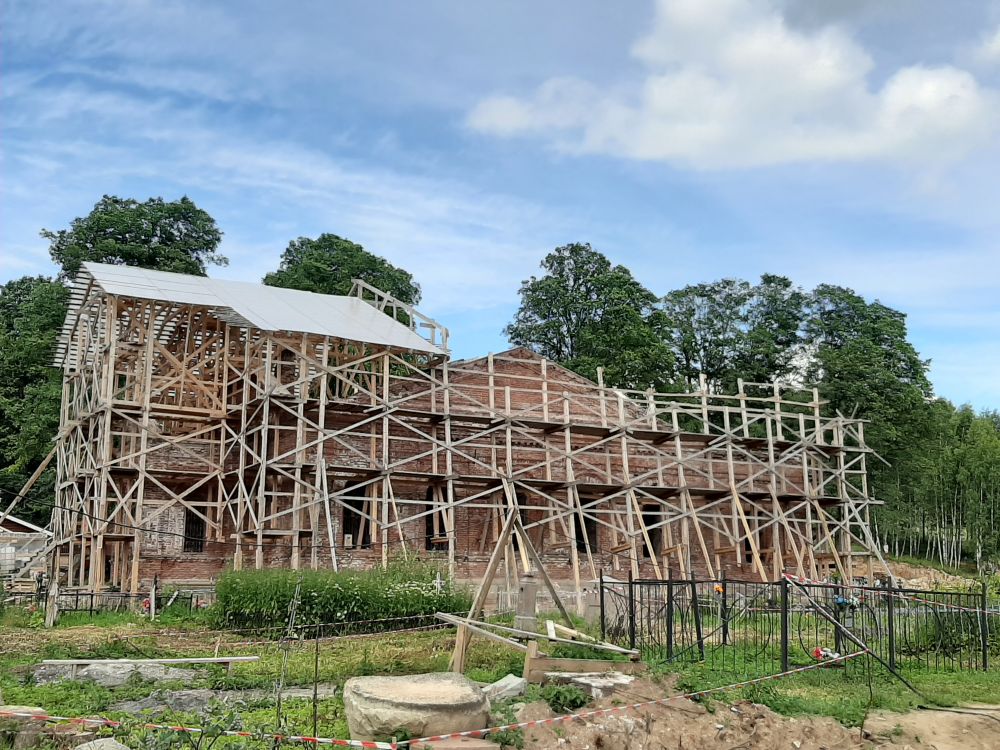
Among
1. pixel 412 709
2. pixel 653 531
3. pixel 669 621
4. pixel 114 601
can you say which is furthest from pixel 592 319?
pixel 412 709

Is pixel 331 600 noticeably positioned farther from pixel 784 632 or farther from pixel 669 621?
pixel 784 632

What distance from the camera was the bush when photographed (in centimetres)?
2019

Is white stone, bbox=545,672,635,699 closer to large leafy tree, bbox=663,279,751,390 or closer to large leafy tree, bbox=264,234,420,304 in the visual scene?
large leafy tree, bbox=264,234,420,304

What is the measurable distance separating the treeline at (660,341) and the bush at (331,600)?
18.9 meters

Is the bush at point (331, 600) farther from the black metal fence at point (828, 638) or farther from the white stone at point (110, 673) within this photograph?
the white stone at point (110, 673)

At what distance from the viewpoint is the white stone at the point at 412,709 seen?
1099cm

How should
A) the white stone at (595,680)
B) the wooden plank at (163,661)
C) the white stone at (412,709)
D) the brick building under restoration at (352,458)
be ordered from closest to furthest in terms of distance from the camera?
1. the white stone at (412,709)
2. the white stone at (595,680)
3. the wooden plank at (163,661)
4. the brick building under restoration at (352,458)

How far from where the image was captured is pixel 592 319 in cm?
4775

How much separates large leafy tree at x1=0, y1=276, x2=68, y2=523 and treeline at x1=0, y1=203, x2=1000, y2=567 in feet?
0.27

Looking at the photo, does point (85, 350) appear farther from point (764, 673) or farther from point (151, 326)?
point (764, 673)

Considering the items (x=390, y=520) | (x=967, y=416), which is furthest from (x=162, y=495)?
(x=967, y=416)

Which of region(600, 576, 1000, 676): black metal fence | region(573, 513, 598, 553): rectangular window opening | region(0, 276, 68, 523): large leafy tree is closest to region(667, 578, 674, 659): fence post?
region(600, 576, 1000, 676): black metal fence

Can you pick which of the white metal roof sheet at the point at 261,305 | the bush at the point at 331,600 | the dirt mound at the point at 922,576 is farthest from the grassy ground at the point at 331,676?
the dirt mound at the point at 922,576

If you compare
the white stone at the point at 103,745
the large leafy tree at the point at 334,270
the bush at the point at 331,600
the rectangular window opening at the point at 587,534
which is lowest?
the white stone at the point at 103,745
